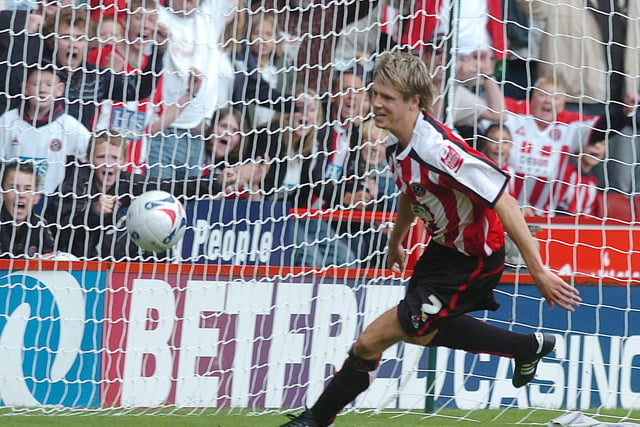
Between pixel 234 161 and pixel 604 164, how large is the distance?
8.44ft

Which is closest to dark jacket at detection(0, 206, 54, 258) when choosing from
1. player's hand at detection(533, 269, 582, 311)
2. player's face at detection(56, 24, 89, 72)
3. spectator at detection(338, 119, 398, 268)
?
player's face at detection(56, 24, 89, 72)

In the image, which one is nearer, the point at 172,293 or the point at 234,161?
the point at 172,293

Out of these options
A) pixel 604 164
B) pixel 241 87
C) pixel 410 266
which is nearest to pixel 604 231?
pixel 604 164

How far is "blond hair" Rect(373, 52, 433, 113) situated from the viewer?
4.61 meters

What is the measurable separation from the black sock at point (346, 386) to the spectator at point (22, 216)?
7.61 feet

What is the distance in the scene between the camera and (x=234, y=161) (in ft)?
22.5

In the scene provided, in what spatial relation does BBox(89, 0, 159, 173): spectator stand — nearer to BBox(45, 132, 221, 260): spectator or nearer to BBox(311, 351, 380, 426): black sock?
BBox(45, 132, 221, 260): spectator

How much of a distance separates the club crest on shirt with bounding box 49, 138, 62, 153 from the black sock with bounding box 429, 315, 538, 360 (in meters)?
2.77

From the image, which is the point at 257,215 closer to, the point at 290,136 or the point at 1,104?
the point at 290,136

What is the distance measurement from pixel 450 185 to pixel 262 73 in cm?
260

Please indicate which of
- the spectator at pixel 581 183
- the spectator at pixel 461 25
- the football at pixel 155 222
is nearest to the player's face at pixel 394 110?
the football at pixel 155 222

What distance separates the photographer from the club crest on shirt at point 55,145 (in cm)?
652

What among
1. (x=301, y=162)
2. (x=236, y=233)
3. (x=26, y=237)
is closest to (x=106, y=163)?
(x=26, y=237)

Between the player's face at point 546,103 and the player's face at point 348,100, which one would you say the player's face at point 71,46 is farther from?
the player's face at point 546,103
